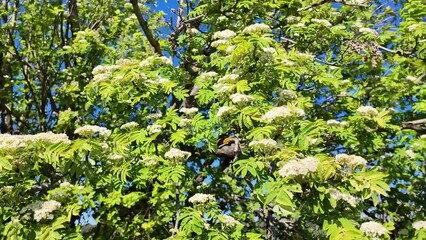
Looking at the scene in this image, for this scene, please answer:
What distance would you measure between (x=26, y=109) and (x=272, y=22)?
15.0 feet

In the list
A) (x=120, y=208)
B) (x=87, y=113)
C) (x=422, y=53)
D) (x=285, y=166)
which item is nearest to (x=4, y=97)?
(x=87, y=113)

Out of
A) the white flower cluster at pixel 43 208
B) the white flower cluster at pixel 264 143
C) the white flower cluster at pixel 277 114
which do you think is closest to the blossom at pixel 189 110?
the white flower cluster at pixel 277 114

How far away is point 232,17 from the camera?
20.7ft

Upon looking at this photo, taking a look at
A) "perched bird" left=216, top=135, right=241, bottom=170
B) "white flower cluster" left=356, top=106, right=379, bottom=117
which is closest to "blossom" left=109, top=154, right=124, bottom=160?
"perched bird" left=216, top=135, right=241, bottom=170

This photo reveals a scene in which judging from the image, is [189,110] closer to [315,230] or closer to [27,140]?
[27,140]

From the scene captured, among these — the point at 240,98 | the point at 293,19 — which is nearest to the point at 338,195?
the point at 240,98

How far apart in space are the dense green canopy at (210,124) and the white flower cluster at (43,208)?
0.5 inches

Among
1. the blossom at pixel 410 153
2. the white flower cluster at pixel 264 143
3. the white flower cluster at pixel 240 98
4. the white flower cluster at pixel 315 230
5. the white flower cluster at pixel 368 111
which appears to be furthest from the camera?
the blossom at pixel 410 153

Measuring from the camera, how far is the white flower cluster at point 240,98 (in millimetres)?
3744

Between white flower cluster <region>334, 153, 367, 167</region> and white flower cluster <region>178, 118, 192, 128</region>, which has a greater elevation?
white flower cluster <region>178, 118, 192, 128</region>

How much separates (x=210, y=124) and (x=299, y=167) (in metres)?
1.29

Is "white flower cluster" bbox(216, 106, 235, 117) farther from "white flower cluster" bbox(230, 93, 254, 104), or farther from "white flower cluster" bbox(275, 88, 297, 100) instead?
"white flower cluster" bbox(275, 88, 297, 100)

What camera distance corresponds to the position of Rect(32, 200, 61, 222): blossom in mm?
3297

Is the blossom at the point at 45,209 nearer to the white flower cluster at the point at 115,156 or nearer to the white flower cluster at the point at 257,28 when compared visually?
the white flower cluster at the point at 115,156
